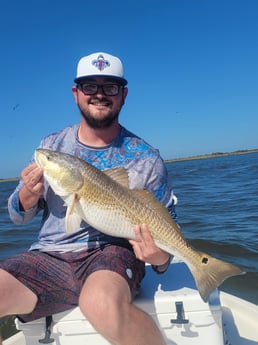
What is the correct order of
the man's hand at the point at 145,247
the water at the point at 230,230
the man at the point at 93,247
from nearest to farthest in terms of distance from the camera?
the man at the point at 93,247, the man's hand at the point at 145,247, the water at the point at 230,230

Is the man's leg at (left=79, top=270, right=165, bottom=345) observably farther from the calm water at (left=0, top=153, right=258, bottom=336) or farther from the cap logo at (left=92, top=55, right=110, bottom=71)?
the calm water at (left=0, top=153, right=258, bottom=336)

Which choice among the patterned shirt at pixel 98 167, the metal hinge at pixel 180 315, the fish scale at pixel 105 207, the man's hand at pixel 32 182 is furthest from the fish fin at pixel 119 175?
the metal hinge at pixel 180 315

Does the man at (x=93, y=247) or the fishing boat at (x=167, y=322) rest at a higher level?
the man at (x=93, y=247)

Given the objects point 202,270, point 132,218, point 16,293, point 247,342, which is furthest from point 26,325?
point 247,342

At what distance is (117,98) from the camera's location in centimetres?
377

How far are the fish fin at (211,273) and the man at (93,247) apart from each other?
37cm

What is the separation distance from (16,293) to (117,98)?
6.24 ft

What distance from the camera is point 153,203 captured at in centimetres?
325

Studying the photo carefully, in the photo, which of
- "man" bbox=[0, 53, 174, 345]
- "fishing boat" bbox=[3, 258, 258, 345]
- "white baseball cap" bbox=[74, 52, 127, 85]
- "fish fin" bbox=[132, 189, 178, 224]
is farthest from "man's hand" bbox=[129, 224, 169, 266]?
"white baseball cap" bbox=[74, 52, 127, 85]

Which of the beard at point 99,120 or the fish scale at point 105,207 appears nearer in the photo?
the fish scale at point 105,207

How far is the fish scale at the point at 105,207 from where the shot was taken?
3.16m

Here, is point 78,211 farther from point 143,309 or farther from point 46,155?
point 143,309

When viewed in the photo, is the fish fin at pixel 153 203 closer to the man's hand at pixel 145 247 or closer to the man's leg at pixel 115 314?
the man's hand at pixel 145 247

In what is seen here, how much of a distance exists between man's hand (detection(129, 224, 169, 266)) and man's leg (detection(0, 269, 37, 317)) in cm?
88
